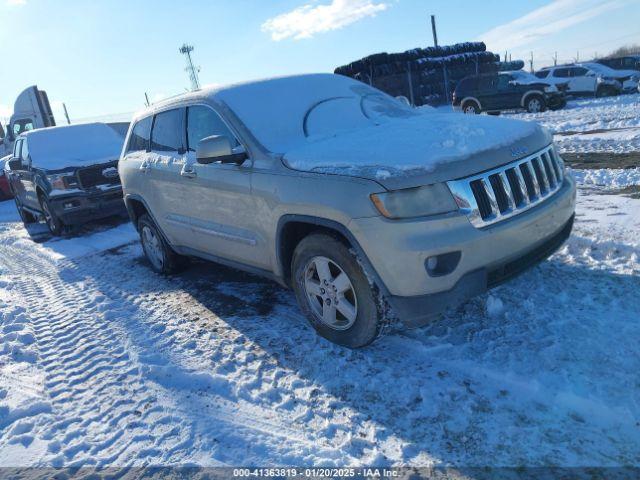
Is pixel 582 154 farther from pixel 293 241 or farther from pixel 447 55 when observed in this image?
pixel 447 55

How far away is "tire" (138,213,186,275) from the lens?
205 inches

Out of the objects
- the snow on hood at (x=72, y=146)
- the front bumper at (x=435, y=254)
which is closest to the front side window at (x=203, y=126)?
the front bumper at (x=435, y=254)

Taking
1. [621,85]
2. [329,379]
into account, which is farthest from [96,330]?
[621,85]

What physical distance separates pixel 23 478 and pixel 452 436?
7.20 feet

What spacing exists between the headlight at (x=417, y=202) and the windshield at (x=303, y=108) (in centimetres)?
106

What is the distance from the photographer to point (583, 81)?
62.4 ft

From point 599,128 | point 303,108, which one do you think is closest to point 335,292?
point 303,108

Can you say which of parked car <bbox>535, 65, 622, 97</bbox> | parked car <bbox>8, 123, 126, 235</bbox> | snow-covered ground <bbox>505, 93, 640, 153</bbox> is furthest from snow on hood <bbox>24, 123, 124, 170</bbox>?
parked car <bbox>535, 65, 622, 97</bbox>

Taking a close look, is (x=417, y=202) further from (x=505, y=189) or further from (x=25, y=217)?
(x=25, y=217)

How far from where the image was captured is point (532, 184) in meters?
3.09

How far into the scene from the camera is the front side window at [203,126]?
386 centimetres

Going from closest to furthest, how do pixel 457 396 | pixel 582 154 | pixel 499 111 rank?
pixel 457 396 → pixel 582 154 → pixel 499 111

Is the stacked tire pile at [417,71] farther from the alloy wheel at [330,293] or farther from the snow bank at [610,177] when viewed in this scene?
the alloy wheel at [330,293]

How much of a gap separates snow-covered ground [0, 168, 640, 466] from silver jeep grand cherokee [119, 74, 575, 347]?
0.43 meters
